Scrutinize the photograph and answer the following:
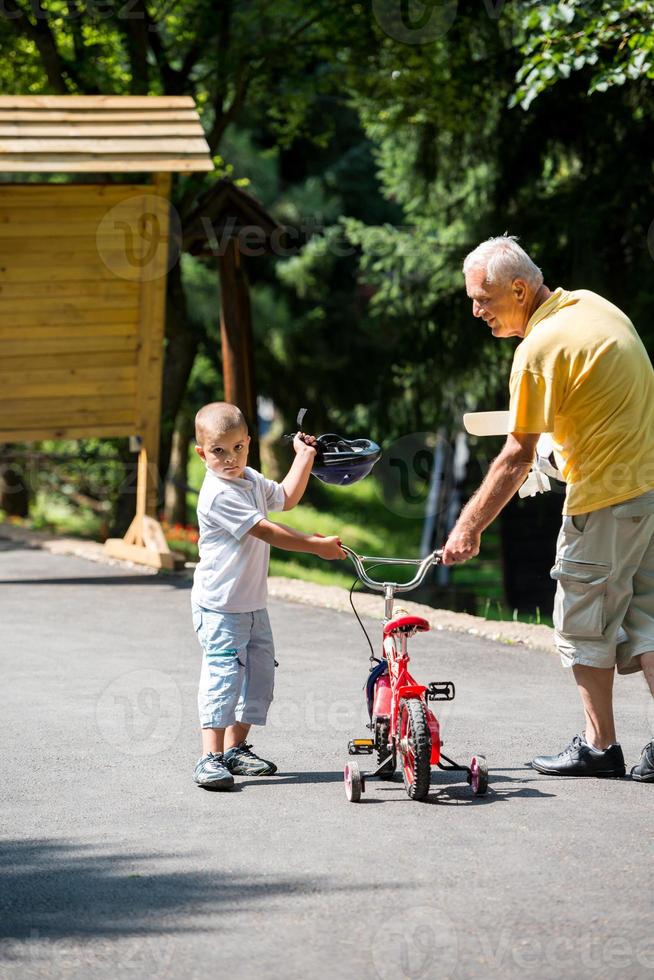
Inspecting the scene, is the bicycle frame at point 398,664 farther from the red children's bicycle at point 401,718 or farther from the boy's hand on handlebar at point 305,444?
the boy's hand on handlebar at point 305,444

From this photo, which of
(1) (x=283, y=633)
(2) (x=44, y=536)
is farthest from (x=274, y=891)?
(2) (x=44, y=536)

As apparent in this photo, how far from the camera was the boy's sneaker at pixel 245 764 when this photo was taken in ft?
18.9

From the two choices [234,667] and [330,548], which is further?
[234,667]

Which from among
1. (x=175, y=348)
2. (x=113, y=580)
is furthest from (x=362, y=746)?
(x=175, y=348)

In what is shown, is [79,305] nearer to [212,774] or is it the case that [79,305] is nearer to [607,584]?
[212,774]

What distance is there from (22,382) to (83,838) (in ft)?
27.7

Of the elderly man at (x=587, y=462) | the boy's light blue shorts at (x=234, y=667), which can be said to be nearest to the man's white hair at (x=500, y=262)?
the elderly man at (x=587, y=462)

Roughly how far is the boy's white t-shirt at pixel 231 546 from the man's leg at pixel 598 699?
4.25ft

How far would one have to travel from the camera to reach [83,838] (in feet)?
16.2

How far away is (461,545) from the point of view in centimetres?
522

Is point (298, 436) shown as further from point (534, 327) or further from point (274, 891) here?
point (274, 891)

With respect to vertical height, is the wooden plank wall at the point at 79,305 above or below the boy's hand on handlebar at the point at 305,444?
above

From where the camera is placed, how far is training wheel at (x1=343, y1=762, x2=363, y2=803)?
5234mm

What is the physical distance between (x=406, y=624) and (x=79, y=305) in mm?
8323
